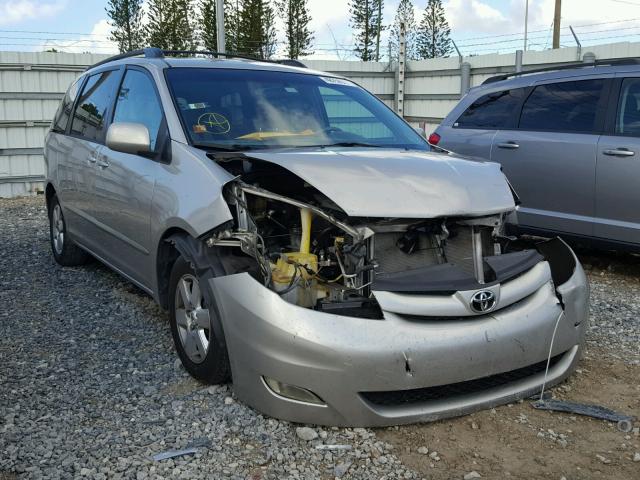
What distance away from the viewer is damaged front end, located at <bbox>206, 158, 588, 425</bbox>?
117 inches

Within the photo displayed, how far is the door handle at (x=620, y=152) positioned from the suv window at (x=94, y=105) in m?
4.01

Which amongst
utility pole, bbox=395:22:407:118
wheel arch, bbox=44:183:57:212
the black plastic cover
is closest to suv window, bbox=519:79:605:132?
the black plastic cover

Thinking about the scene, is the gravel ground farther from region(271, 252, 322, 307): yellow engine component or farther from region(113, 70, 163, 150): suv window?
region(113, 70, 163, 150): suv window

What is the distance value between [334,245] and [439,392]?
0.85 metres

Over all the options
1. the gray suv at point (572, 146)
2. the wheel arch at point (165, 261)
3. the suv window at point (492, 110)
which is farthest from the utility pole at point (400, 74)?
the wheel arch at point (165, 261)

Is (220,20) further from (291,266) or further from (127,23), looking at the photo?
(127,23)

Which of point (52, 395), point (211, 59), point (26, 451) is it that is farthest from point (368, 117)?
point (26, 451)

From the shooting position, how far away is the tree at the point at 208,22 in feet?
112

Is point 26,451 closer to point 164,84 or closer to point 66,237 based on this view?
point 164,84

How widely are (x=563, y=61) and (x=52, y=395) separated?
1165 centimetres

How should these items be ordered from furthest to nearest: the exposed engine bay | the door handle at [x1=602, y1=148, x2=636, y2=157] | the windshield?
1. the door handle at [x1=602, y1=148, x2=636, y2=157]
2. the windshield
3. the exposed engine bay

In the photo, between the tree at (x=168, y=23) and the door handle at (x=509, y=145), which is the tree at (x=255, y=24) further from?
the door handle at (x=509, y=145)

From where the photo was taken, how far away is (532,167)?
6.32 m

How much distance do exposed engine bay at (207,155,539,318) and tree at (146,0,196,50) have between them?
32.5 m
